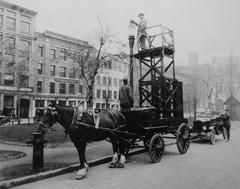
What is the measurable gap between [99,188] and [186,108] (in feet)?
217

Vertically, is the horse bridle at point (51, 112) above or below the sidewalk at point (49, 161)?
above

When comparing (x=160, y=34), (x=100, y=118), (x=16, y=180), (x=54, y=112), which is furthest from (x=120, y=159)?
(x=160, y=34)

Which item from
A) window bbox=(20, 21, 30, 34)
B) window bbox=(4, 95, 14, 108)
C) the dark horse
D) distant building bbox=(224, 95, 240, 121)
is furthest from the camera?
window bbox=(4, 95, 14, 108)

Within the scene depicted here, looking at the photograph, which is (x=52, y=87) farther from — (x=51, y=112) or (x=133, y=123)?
(x=51, y=112)

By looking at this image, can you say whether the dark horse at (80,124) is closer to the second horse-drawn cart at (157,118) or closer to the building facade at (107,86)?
the second horse-drawn cart at (157,118)

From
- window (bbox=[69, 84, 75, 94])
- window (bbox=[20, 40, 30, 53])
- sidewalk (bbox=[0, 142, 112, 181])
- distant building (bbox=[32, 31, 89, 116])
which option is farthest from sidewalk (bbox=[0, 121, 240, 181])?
window (bbox=[69, 84, 75, 94])

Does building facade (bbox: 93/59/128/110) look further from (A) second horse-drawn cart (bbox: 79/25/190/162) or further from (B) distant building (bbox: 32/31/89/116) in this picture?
(A) second horse-drawn cart (bbox: 79/25/190/162)

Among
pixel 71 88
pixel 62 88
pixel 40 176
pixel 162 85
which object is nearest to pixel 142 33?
pixel 162 85

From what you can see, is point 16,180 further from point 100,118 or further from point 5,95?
point 5,95

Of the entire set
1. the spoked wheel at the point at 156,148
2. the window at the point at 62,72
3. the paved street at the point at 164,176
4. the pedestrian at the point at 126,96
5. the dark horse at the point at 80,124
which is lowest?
the paved street at the point at 164,176

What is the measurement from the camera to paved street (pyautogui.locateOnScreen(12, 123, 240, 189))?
5730 millimetres

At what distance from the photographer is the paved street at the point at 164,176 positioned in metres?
5.73

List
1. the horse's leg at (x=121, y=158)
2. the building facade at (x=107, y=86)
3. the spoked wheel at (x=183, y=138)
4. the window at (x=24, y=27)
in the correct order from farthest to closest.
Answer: the building facade at (x=107, y=86) → the window at (x=24, y=27) → the spoked wheel at (x=183, y=138) → the horse's leg at (x=121, y=158)

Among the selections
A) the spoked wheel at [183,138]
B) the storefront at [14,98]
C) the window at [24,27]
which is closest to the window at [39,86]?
the storefront at [14,98]
